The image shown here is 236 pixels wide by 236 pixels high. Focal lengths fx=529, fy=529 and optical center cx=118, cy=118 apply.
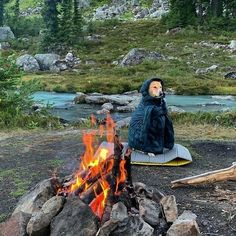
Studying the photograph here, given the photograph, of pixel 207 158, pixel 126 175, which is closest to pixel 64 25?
pixel 207 158

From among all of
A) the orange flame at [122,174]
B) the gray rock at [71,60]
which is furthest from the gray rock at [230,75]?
the orange flame at [122,174]

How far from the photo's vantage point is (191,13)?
57719 millimetres

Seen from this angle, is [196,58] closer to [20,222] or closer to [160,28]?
[160,28]

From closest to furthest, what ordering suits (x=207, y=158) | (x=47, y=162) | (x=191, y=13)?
(x=47, y=162) → (x=207, y=158) → (x=191, y=13)

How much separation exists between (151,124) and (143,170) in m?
1.22

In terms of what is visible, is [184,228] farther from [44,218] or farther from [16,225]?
[16,225]

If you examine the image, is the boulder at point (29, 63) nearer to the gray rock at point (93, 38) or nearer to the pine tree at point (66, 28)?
the pine tree at point (66, 28)

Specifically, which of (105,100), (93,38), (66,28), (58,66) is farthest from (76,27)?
(105,100)

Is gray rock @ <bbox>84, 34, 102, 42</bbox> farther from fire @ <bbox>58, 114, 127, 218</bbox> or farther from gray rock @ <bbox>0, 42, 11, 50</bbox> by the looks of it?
fire @ <bbox>58, 114, 127, 218</bbox>

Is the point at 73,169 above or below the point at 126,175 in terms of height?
below

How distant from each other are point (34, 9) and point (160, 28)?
42783mm

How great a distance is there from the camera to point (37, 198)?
6980 millimetres

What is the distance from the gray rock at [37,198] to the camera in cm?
692

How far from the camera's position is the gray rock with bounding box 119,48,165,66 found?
42.2 metres
